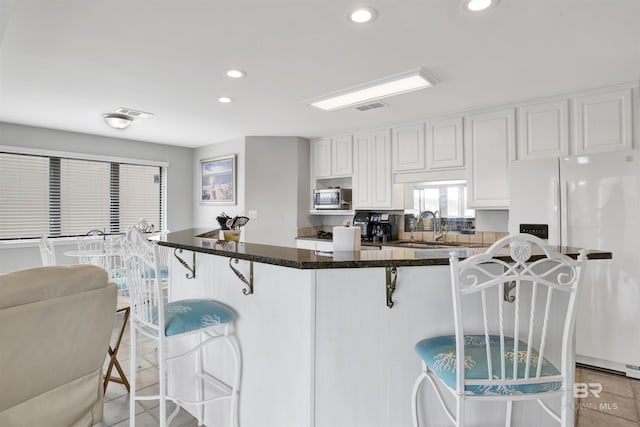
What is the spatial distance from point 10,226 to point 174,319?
387cm

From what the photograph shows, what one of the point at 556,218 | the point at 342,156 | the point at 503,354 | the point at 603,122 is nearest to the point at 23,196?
the point at 342,156

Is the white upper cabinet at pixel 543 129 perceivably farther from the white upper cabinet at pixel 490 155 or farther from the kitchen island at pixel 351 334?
the kitchen island at pixel 351 334

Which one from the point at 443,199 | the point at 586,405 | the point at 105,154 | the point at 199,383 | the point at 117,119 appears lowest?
the point at 586,405

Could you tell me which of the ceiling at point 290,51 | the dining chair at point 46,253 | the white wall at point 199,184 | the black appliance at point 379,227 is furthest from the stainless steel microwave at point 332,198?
the dining chair at point 46,253

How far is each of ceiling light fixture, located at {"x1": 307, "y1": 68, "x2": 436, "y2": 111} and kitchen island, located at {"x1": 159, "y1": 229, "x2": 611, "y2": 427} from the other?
5.24ft

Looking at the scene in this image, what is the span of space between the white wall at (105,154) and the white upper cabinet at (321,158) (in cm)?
227

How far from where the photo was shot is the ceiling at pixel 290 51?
1.83 m

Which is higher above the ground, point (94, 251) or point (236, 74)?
point (236, 74)

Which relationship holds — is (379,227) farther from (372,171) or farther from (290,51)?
(290,51)

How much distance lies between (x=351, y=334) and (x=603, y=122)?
292cm

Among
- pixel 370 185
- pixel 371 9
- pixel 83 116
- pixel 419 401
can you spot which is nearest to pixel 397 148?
pixel 370 185

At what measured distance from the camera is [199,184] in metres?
5.82

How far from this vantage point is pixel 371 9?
1808 millimetres

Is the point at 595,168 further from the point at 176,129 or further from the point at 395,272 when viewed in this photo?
the point at 176,129
